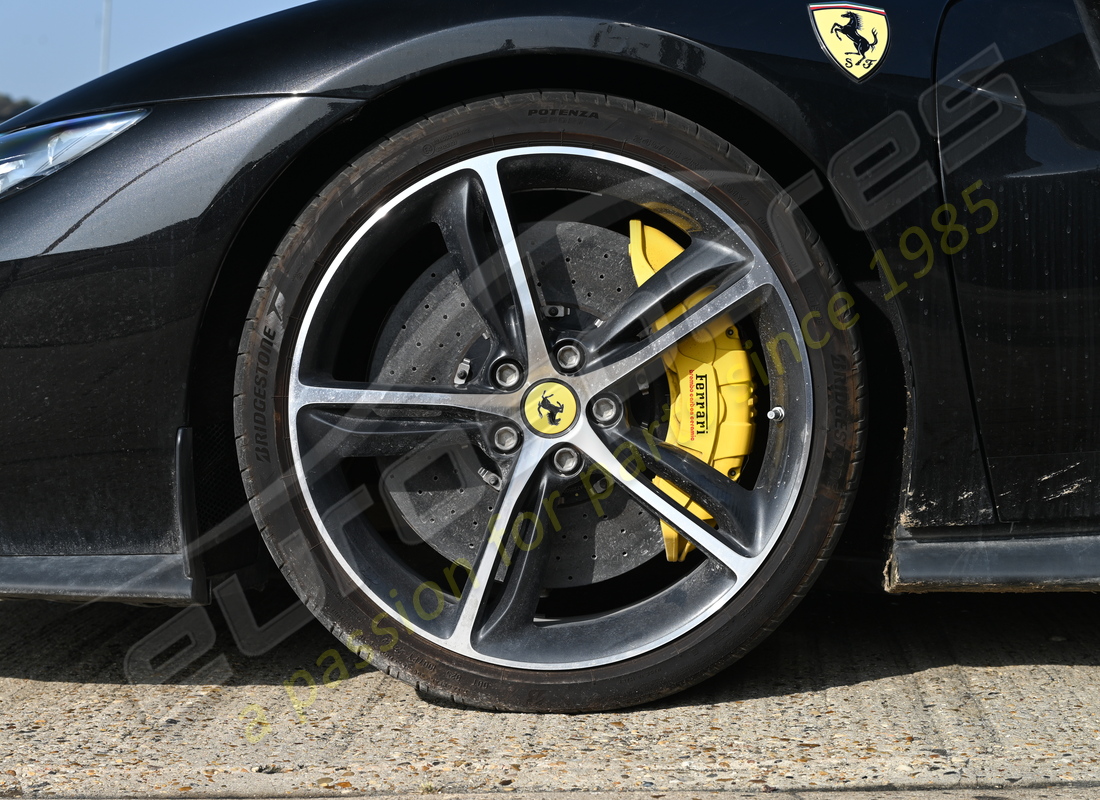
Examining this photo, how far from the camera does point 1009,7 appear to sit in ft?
4.99

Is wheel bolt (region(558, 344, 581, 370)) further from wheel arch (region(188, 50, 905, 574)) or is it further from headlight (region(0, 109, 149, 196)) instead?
headlight (region(0, 109, 149, 196))

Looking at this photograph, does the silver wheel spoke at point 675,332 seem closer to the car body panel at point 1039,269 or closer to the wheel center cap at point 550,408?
the wheel center cap at point 550,408

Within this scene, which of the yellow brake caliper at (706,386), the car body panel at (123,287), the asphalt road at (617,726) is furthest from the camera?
the yellow brake caliper at (706,386)

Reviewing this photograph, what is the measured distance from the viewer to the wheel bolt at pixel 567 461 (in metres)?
1.61

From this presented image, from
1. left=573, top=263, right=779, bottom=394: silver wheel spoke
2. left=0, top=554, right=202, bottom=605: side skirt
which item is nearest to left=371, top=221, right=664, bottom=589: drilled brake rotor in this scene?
left=573, top=263, right=779, bottom=394: silver wheel spoke

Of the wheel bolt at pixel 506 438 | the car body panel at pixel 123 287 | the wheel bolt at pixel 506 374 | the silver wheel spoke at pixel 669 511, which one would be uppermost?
the car body panel at pixel 123 287

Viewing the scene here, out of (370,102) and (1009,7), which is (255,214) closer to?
(370,102)

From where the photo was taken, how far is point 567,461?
5.27 ft

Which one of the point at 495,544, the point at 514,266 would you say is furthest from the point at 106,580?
the point at 514,266

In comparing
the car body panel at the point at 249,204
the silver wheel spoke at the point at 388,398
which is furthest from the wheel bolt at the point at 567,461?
the car body panel at the point at 249,204

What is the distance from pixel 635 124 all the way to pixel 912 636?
3.92 ft

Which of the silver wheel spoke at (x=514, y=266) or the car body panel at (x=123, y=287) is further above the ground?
the car body panel at (x=123, y=287)

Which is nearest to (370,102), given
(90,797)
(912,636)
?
(90,797)

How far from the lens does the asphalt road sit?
1400mm
